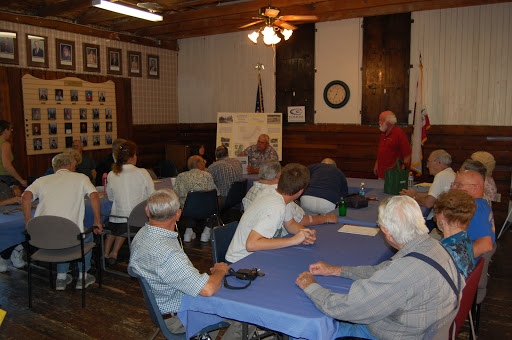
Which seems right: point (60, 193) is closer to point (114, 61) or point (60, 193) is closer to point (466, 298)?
point (466, 298)

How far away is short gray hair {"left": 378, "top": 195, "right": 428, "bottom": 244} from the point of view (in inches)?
83.0

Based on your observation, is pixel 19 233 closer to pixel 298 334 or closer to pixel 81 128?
pixel 298 334

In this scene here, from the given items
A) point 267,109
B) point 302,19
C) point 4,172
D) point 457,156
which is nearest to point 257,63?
point 267,109

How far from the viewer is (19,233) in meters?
4.27

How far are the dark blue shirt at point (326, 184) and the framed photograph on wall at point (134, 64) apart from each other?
6.27 metres

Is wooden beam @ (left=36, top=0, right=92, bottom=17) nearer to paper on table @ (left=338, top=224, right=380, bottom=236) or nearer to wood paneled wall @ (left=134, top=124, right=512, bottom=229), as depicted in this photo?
wood paneled wall @ (left=134, top=124, right=512, bottom=229)

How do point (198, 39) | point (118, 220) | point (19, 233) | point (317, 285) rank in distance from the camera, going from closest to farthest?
point (317, 285)
point (19, 233)
point (118, 220)
point (198, 39)

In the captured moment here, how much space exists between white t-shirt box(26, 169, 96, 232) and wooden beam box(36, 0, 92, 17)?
433 cm

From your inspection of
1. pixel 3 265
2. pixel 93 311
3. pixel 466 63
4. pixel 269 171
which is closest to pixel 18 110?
pixel 3 265

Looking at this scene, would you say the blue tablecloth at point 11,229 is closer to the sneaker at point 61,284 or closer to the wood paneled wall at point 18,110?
the sneaker at point 61,284

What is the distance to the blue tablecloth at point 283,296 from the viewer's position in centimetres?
201

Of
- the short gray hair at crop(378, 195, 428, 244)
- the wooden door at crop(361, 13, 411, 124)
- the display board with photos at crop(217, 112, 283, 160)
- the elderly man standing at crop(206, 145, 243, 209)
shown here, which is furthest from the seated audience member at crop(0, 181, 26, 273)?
the wooden door at crop(361, 13, 411, 124)

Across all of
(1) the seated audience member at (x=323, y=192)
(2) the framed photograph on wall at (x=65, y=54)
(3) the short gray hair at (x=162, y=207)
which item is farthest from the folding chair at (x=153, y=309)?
(2) the framed photograph on wall at (x=65, y=54)

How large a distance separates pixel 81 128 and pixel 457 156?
7.34 meters
